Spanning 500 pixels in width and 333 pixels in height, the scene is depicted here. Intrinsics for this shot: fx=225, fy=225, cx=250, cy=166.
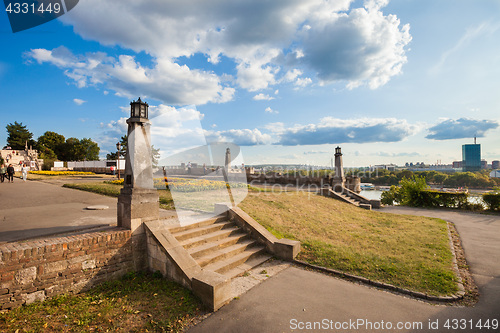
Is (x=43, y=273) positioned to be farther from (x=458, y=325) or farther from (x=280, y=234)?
(x=458, y=325)

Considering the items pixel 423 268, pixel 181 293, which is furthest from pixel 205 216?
pixel 423 268

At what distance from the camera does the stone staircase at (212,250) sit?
4332mm

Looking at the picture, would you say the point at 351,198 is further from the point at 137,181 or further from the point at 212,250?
the point at 137,181

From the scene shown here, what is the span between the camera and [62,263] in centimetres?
436

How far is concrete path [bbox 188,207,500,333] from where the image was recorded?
3.66 meters

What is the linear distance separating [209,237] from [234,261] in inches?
40.8

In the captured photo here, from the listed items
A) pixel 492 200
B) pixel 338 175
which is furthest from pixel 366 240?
pixel 492 200

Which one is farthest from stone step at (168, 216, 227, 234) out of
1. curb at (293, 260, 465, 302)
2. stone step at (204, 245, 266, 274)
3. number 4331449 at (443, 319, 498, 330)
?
number 4331449 at (443, 319, 498, 330)

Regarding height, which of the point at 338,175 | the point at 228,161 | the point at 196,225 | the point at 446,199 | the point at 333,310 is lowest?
the point at 333,310

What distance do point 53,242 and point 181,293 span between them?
105 inches

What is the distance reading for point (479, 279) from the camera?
17.7ft

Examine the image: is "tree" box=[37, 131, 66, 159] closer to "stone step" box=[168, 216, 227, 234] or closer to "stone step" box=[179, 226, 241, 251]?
"stone step" box=[168, 216, 227, 234]

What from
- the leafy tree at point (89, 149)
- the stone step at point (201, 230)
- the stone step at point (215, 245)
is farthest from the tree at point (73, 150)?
the stone step at point (215, 245)

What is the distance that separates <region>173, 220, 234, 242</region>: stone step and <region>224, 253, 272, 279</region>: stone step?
4.67ft
